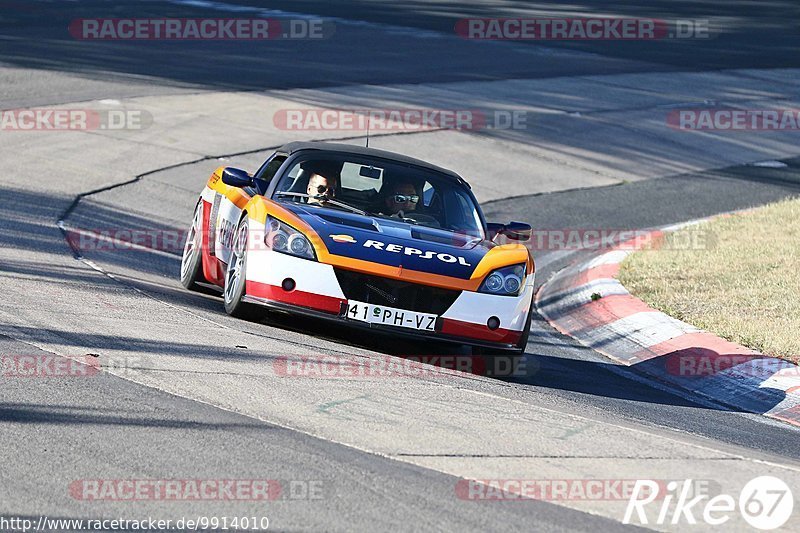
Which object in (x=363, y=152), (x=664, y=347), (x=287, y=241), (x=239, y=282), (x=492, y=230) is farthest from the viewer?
(x=664, y=347)

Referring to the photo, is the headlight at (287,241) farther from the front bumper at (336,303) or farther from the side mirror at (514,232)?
the side mirror at (514,232)

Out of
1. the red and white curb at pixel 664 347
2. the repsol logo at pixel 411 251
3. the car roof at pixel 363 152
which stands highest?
the car roof at pixel 363 152

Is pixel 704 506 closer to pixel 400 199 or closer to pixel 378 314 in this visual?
pixel 378 314

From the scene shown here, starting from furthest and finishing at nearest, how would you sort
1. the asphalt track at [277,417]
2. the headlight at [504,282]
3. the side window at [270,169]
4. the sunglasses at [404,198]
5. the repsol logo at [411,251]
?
the side window at [270,169]
the sunglasses at [404,198]
the headlight at [504,282]
the repsol logo at [411,251]
the asphalt track at [277,417]

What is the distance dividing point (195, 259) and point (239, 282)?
1.72 metres

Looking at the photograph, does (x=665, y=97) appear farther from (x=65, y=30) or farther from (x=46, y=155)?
(x=46, y=155)

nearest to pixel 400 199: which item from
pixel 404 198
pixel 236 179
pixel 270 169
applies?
pixel 404 198

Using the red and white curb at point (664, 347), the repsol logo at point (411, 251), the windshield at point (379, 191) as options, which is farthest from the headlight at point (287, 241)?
the red and white curb at point (664, 347)

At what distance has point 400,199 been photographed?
9.48 metres

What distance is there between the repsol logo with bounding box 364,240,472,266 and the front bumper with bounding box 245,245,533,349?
0.26 m

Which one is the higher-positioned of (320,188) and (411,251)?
(320,188)

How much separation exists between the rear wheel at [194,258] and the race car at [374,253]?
0.38m

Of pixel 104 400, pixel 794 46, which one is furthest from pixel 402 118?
pixel 794 46

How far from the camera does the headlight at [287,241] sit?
8270 mm
